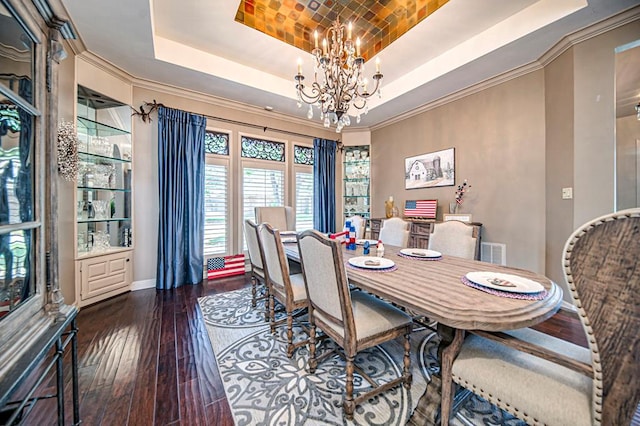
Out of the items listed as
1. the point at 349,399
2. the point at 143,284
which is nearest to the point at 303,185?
the point at 143,284

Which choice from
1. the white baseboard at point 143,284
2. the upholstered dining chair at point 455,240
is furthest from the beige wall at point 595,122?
the white baseboard at point 143,284

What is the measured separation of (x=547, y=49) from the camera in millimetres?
2713

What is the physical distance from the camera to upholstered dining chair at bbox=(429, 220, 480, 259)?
7.16 feet

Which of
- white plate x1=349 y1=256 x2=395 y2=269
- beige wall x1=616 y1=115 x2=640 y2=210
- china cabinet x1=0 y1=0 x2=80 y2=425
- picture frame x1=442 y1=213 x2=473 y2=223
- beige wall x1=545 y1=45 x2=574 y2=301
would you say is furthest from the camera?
beige wall x1=616 y1=115 x2=640 y2=210

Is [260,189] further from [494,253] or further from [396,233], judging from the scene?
[494,253]

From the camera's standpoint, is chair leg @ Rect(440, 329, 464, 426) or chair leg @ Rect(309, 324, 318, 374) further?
chair leg @ Rect(309, 324, 318, 374)

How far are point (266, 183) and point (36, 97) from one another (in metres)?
3.56

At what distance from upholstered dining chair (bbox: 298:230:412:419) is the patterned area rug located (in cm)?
9

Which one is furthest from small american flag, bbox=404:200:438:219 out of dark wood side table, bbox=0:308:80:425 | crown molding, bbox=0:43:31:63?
crown molding, bbox=0:43:31:63

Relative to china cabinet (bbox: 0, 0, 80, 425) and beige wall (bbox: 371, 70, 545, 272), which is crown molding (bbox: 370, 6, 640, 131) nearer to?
beige wall (bbox: 371, 70, 545, 272)

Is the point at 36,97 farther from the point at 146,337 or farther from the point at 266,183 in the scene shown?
the point at 266,183

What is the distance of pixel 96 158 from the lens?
3082 mm

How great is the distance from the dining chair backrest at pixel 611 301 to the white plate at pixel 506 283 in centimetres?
38

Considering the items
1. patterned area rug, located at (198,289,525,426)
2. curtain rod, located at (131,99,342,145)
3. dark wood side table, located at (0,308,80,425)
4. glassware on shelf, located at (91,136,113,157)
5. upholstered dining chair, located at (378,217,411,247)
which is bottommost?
patterned area rug, located at (198,289,525,426)
